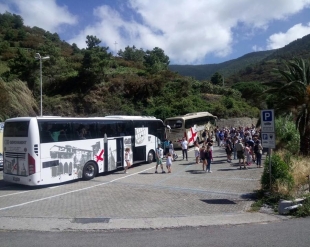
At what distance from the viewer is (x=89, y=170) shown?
679 inches

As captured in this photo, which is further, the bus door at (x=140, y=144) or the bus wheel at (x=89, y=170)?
the bus door at (x=140, y=144)

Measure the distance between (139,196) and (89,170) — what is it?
513 cm

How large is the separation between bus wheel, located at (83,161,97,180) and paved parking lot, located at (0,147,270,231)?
1.29ft

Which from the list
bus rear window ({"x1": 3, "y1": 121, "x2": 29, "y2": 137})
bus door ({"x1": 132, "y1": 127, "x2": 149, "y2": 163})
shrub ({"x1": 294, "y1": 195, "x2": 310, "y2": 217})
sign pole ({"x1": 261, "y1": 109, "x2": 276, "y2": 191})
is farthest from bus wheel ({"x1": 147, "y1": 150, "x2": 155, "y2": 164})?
shrub ({"x1": 294, "y1": 195, "x2": 310, "y2": 217})

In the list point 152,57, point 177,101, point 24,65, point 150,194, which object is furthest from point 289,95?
point 152,57

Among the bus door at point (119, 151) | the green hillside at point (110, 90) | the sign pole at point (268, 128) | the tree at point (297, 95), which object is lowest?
the bus door at point (119, 151)

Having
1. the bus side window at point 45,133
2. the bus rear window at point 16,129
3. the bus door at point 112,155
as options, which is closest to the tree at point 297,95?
the bus door at point 112,155

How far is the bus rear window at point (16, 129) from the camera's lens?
567 inches

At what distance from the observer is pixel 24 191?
47.2 ft

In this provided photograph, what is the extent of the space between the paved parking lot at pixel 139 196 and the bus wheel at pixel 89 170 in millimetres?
393

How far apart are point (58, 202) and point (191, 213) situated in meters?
4.77

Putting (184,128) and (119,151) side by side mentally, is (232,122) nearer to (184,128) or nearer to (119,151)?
(184,128)

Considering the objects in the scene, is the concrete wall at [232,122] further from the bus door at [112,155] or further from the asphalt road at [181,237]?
the asphalt road at [181,237]

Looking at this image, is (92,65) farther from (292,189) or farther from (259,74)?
→ (259,74)
